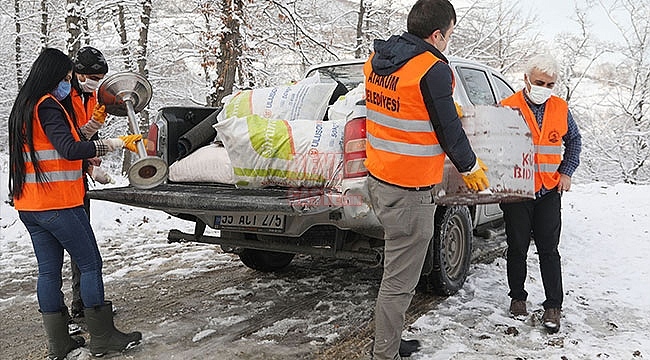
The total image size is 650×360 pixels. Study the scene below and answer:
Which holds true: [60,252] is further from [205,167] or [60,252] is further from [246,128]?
[246,128]

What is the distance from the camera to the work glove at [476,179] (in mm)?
3219

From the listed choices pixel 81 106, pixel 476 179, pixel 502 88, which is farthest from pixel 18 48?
pixel 476 179

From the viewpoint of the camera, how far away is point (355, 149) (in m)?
3.58

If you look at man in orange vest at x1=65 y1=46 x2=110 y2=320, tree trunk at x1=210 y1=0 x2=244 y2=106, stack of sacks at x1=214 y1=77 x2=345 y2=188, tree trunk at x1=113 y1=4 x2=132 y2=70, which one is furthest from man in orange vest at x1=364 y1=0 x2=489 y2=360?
tree trunk at x1=113 y1=4 x2=132 y2=70

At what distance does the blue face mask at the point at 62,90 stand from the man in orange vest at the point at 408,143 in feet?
6.34

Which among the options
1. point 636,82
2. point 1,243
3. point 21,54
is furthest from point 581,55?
point 1,243

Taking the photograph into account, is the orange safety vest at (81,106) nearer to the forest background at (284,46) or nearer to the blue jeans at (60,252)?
the blue jeans at (60,252)

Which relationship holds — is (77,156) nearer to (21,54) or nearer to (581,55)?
(21,54)

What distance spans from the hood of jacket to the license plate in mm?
1347

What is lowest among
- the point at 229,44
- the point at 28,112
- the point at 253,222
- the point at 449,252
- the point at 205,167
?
the point at 449,252

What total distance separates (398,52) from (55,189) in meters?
2.24

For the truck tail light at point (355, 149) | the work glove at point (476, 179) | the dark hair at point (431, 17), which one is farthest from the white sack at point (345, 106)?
the work glove at point (476, 179)

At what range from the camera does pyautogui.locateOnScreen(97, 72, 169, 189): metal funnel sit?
3.87 m

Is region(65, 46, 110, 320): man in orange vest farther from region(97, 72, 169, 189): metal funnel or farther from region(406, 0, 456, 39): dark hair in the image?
region(406, 0, 456, 39): dark hair
